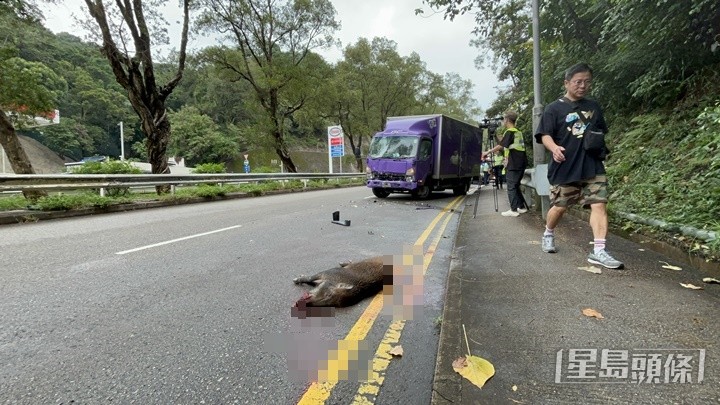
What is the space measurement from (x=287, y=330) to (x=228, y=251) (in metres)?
2.68

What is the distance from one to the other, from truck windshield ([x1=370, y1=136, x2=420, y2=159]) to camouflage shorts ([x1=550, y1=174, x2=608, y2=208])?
857cm

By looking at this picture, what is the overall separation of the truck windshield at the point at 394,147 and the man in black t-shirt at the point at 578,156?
8570 mm

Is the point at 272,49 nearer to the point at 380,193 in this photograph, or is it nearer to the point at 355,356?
the point at 380,193

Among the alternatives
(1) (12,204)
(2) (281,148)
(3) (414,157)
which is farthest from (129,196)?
(2) (281,148)

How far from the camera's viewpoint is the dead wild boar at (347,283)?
3195 mm

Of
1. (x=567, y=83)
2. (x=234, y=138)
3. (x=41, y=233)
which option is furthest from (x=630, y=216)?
(x=234, y=138)

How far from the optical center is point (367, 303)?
11.0ft

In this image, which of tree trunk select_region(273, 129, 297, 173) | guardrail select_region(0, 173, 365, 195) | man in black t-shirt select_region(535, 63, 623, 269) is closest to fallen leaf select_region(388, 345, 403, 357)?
man in black t-shirt select_region(535, 63, 623, 269)

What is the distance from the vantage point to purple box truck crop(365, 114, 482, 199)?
41.4 ft

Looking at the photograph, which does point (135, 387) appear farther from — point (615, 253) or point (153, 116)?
point (153, 116)

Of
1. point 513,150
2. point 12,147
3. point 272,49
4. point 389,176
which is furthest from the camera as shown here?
point 272,49

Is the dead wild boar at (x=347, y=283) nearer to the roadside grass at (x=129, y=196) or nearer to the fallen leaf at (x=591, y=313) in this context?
the fallen leaf at (x=591, y=313)

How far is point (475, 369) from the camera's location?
6.88 feet

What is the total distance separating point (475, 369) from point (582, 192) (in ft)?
8.86
